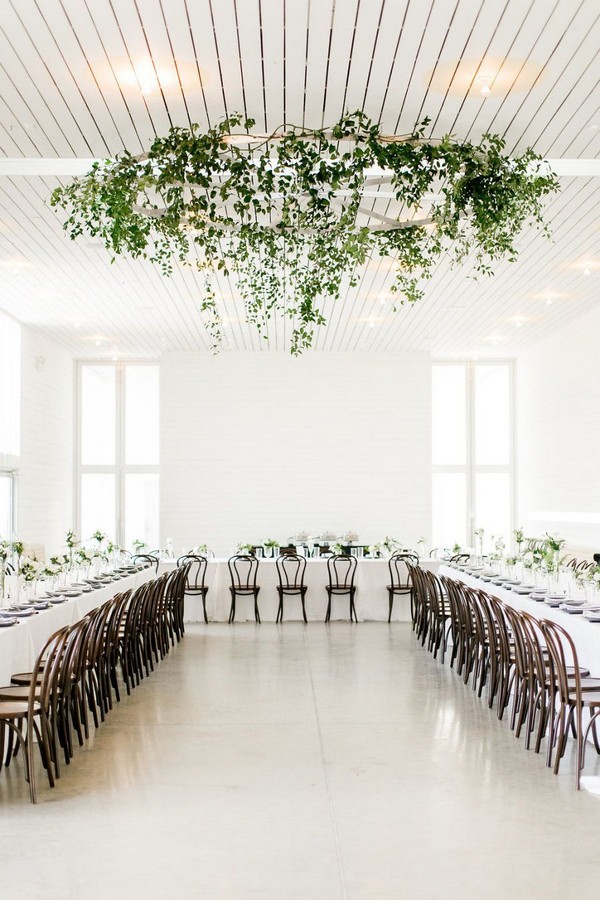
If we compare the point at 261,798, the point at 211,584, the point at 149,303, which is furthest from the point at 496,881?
the point at 149,303

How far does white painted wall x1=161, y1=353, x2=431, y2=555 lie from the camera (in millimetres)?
16375

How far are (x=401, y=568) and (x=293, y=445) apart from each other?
470cm

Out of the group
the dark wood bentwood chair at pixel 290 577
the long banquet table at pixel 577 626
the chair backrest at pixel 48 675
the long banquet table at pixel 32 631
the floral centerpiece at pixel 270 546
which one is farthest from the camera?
the floral centerpiece at pixel 270 546

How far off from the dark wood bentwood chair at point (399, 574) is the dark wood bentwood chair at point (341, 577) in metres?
0.50

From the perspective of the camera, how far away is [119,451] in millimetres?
17484

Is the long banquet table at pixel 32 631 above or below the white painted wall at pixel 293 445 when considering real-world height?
below

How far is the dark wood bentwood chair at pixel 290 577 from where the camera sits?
11.9 m

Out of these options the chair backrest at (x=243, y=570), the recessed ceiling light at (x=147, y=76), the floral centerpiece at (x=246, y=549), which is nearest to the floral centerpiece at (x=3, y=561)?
the recessed ceiling light at (x=147, y=76)

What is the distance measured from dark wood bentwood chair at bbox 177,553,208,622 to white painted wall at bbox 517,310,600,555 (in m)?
5.45

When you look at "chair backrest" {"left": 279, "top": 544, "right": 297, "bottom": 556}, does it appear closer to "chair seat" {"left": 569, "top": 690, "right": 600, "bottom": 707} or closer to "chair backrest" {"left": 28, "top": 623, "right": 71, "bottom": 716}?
"chair seat" {"left": 569, "top": 690, "right": 600, "bottom": 707}

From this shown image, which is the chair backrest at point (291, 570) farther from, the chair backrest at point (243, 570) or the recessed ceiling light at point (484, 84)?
the recessed ceiling light at point (484, 84)

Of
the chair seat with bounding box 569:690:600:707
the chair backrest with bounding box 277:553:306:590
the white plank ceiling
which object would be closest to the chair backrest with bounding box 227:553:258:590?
the chair backrest with bounding box 277:553:306:590

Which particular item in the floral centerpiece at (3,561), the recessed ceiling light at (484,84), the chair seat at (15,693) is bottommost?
the chair seat at (15,693)

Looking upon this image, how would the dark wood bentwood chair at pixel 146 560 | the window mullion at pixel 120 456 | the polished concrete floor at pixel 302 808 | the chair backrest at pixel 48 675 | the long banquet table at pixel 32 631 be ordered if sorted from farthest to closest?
1. the window mullion at pixel 120 456
2. the dark wood bentwood chair at pixel 146 560
3. the long banquet table at pixel 32 631
4. the chair backrest at pixel 48 675
5. the polished concrete floor at pixel 302 808
